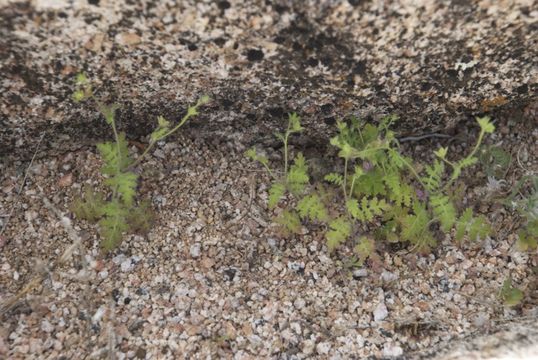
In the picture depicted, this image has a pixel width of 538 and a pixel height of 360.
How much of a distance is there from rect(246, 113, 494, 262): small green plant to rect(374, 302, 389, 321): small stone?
24 cm

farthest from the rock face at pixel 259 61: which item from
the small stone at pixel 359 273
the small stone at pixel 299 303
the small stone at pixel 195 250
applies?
the small stone at pixel 299 303

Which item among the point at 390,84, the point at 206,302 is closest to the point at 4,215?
the point at 206,302

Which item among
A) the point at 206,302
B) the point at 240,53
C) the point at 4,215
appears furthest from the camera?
the point at 4,215

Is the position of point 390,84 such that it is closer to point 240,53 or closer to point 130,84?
point 240,53

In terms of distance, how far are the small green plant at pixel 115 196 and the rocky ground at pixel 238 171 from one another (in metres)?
0.08

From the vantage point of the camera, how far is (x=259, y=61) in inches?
104

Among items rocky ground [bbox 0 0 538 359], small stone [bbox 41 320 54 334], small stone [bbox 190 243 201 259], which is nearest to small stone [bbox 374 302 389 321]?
rocky ground [bbox 0 0 538 359]


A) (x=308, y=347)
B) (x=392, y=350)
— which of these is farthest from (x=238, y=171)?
(x=392, y=350)

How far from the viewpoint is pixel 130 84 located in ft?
8.98

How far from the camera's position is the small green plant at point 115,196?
107 inches

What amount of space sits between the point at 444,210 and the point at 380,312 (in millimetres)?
546

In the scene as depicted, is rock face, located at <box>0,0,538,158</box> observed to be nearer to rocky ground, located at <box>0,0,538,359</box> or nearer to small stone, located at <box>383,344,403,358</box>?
rocky ground, located at <box>0,0,538,359</box>

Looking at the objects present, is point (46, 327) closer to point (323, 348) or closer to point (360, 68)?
point (323, 348)

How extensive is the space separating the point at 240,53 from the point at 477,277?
1522 mm
